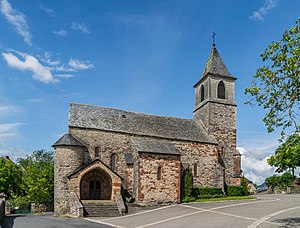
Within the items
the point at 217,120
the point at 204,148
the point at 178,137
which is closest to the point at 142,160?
the point at 178,137

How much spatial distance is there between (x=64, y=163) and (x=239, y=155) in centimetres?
2110

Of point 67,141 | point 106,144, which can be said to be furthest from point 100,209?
point 106,144

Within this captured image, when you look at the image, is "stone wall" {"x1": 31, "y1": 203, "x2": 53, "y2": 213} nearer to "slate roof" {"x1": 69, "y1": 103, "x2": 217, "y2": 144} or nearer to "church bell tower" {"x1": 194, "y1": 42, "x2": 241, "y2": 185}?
"slate roof" {"x1": 69, "y1": 103, "x2": 217, "y2": 144}

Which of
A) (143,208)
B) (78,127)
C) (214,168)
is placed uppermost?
(78,127)

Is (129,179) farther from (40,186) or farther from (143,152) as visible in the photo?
(40,186)

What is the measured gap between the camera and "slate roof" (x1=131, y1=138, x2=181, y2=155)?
2938 cm

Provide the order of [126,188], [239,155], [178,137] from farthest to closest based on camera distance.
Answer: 1. [239,155]
2. [178,137]
3. [126,188]

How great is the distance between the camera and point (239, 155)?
36875mm

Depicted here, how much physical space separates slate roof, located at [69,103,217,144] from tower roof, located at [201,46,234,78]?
7099mm

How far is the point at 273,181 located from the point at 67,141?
1579 inches

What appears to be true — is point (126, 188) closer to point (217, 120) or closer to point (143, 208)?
point (143, 208)

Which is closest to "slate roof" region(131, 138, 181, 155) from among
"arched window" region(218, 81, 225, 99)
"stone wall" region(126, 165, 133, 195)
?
"stone wall" region(126, 165, 133, 195)

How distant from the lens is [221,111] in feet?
123

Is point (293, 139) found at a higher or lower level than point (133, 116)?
lower
